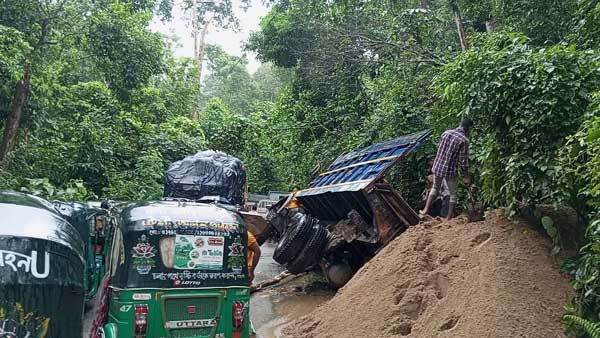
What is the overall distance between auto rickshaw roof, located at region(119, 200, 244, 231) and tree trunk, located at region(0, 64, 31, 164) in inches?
335

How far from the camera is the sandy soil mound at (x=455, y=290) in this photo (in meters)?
4.95

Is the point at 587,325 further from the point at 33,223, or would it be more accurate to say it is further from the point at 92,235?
the point at 92,235

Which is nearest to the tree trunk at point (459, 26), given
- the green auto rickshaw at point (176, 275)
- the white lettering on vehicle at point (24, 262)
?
the green auto rickshaw at point (176, 275)

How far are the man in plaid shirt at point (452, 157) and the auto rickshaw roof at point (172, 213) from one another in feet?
10.9

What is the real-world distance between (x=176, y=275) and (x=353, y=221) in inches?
169

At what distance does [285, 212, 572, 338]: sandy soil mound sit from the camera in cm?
495

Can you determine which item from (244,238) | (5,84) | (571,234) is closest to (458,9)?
(571,234)

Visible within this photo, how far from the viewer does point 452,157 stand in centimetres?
776

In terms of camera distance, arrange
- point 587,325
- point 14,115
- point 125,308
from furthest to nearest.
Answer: point 14,115 < point 125,308 < point 587,325

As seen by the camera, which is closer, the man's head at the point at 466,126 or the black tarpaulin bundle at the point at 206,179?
the man's head at the point at 466,126

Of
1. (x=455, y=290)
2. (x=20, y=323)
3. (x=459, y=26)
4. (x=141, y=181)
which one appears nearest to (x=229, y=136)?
(x=141, y=181)

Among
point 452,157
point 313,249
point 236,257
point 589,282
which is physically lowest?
point 313,249

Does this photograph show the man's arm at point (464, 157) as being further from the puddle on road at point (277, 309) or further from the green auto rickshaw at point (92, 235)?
the green auto rickshaw at point (92, 235)

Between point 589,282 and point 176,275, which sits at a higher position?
point 589,282
